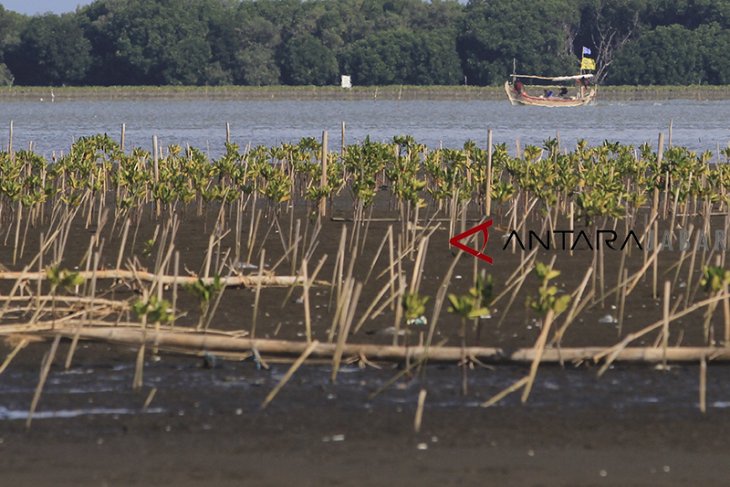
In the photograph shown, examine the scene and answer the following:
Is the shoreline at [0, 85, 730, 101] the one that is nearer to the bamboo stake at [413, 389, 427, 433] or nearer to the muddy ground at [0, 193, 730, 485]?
the muddy ground at [0, 193, 730, 485]

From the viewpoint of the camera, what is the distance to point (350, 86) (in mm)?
150000

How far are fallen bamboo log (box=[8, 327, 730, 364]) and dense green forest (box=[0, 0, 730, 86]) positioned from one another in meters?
135

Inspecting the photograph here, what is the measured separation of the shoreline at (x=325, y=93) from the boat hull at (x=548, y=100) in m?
19.7

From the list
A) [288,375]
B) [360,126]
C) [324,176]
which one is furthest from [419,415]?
[360,126]

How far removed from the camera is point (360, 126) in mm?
80250

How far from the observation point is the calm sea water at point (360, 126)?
6312cm

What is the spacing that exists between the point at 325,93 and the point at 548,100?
1324 inches

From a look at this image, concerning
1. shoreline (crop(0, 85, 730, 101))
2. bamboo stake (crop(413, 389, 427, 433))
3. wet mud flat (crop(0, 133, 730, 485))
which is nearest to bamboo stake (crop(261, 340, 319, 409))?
wet mud flat (crop(0, 133, 730, 485))

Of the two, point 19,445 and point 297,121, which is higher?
point 19,445

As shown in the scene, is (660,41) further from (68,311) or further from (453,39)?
(68,311)

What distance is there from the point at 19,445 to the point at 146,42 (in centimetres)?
14570

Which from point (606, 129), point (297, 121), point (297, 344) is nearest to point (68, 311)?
point (297, 344)

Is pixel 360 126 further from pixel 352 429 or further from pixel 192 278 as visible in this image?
pixel 352 429

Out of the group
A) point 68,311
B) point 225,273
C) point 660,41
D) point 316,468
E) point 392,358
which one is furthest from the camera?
point 660,41
